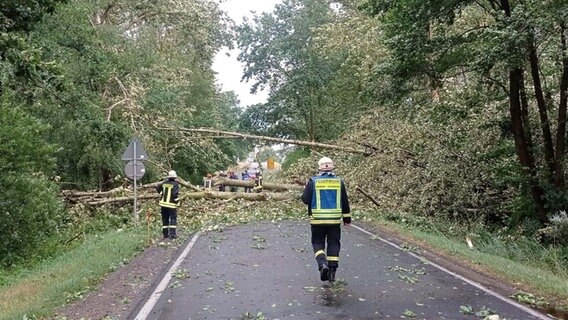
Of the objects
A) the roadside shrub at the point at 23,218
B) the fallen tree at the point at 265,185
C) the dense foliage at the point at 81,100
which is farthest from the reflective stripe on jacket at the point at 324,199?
the fallen tree at the point at 265,185

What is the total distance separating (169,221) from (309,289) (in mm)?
7755

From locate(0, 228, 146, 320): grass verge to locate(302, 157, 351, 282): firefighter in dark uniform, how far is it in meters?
3.46

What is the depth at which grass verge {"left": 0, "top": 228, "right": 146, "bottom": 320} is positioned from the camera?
7820 mm

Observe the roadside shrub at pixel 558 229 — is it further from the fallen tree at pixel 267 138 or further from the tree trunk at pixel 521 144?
the fallen tree at pixel 267 138

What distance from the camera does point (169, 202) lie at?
15.1 meters

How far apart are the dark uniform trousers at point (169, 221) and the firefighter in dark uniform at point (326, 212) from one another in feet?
23.4

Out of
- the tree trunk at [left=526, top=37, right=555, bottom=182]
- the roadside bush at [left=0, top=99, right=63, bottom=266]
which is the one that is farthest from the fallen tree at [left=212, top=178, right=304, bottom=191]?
the tree trunk at [left=526, top=37, right=555, bottom=182]

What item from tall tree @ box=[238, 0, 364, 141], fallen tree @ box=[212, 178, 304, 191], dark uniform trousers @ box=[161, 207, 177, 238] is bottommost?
dark uniform trousers @ box=[161, 207, 177, 238]

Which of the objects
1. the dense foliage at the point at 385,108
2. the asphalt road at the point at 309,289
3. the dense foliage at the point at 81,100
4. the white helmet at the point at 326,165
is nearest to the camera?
the asphalt road at the point at 309,289

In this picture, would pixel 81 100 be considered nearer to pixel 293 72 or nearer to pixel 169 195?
Answer: pixel 169 195

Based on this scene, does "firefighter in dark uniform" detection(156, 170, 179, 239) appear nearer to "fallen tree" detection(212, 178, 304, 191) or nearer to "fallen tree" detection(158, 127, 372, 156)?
"fallen tree" detection(158, 127, 372, 156)

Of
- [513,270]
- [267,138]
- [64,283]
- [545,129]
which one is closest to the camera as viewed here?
[64,283]

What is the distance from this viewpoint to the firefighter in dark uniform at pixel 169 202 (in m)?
15.1

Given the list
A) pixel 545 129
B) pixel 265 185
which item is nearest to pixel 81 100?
pixel 265 185
